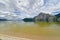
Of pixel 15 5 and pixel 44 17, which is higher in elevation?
pixel 15 5

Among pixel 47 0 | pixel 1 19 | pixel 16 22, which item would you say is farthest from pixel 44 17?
pixel 1 19

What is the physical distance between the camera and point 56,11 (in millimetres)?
8773

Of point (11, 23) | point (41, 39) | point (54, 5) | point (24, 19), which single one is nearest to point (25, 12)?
point (24, 19)

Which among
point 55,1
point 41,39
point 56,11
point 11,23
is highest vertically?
point 55,1

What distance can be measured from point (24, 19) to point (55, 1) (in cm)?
205

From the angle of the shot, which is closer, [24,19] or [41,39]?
[41,39]

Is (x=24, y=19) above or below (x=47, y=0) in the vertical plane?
below

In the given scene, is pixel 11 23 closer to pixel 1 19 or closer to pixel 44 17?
pixel 1 19

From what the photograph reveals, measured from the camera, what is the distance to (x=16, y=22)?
9148 millimetres

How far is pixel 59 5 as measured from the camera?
352 inches

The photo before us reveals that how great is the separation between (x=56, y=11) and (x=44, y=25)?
1.05 m

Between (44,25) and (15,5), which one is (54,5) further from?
(15,5)

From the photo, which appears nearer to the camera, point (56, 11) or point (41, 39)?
point (41, 39)

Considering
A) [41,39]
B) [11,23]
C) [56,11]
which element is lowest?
[41,39]
